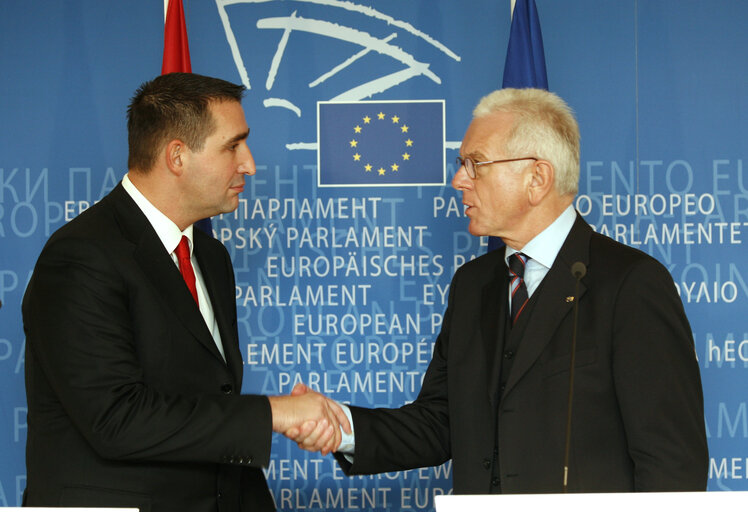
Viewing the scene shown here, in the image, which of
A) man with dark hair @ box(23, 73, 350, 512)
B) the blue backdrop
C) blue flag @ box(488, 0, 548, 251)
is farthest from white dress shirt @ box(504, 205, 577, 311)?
the blue backdrop

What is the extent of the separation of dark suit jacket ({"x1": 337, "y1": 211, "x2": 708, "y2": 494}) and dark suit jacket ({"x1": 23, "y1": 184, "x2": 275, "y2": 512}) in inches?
25.2

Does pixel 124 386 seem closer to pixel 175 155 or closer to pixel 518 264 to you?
pixel 175 155

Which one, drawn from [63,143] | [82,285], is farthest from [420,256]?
[82,285]

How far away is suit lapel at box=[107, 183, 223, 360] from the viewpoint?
231cm

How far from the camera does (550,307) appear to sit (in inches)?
91.4

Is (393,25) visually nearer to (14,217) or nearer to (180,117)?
(180,117)

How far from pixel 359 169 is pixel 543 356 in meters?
2.00

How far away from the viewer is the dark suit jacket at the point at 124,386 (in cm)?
217

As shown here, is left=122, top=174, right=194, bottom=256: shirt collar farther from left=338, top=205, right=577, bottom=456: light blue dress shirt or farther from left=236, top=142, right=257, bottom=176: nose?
left=338, top=205, right=577, bottom=456: light blue dress shirt

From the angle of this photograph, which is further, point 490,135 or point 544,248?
point 490,135

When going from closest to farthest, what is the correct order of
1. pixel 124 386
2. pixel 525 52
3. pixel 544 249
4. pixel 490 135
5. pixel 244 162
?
pixel 124 386 < pixel 544 249 < pixel 490 135 < pixel 244 162 < pixel 525 52

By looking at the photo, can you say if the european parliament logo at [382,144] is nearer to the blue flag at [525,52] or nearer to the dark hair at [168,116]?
the blue flag at [525,52]

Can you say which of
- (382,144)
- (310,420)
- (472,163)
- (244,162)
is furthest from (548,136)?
(382,144)

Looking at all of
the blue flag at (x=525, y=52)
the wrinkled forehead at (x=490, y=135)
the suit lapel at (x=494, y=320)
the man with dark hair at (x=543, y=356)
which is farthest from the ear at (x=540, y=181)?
the blue flag at (x=525, y=52)
